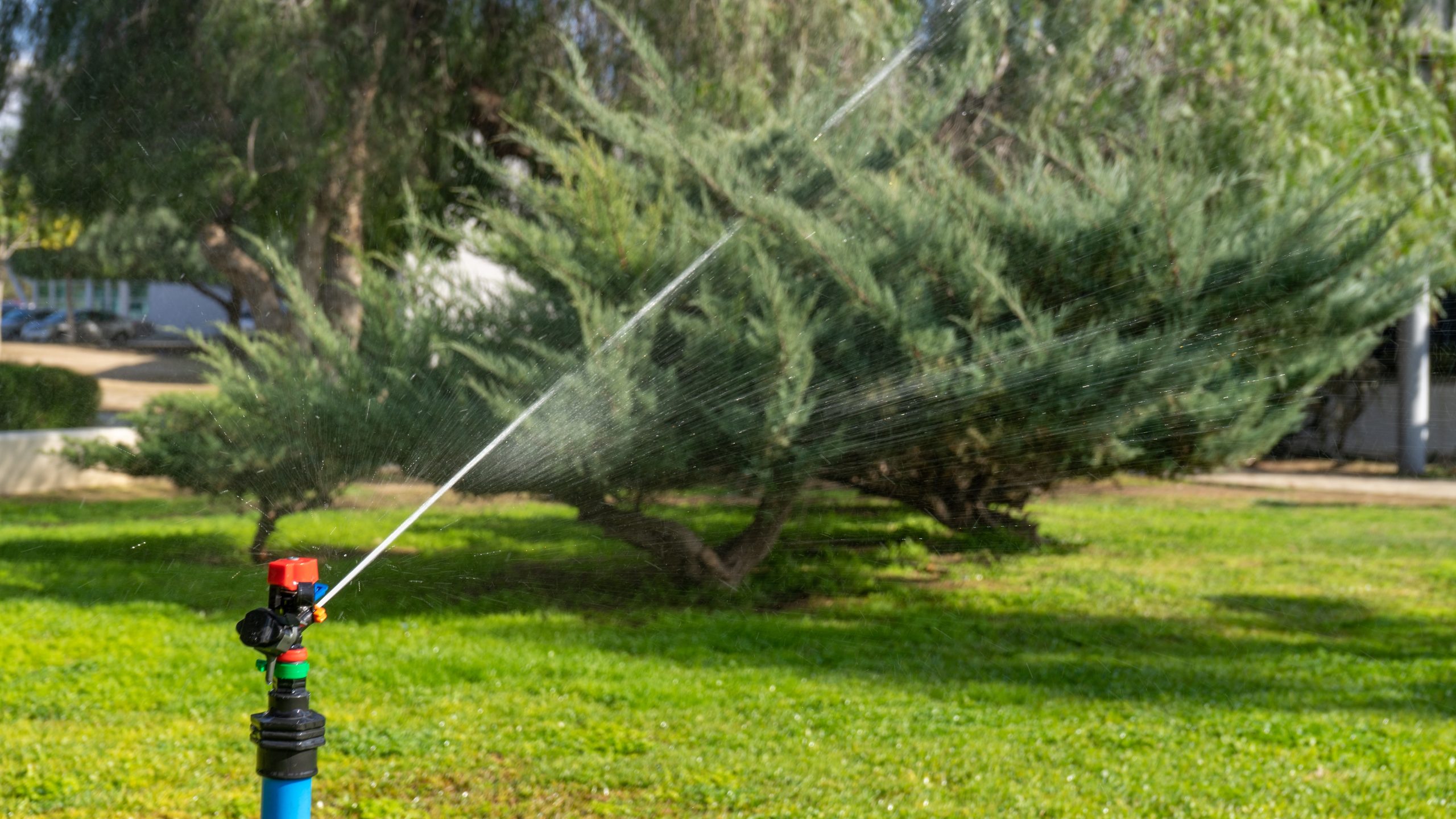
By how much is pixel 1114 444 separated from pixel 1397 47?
2932 mm

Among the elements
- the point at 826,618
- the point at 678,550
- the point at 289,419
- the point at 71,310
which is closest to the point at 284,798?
the point at 289,419

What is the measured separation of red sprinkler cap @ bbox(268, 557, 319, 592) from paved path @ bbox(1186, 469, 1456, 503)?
6304 mm

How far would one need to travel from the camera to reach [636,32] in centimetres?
524

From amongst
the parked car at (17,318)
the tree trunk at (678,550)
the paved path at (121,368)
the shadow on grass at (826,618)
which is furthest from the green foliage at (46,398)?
the tree trunk at (678,550)

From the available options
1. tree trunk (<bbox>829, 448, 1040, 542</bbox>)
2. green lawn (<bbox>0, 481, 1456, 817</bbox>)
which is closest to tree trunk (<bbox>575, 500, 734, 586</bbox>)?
green lawn (<bbox>0, 481, 1456, 817</bbox>)

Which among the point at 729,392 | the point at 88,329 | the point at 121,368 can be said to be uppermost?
the point at 88,329

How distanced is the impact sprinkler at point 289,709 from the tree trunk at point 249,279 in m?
4.25

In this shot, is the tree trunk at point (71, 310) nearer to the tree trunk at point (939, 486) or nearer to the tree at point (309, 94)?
the tree at point (309, 94)

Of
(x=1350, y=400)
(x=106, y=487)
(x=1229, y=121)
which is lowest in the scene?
(x=106, y=487)

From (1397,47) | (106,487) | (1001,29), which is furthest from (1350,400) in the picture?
(106,487)

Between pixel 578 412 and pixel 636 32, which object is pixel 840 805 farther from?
pixel 636 32

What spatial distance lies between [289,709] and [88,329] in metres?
6.32

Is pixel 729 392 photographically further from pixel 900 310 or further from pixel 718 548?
pixel 718 548

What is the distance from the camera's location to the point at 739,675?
12.6ft
